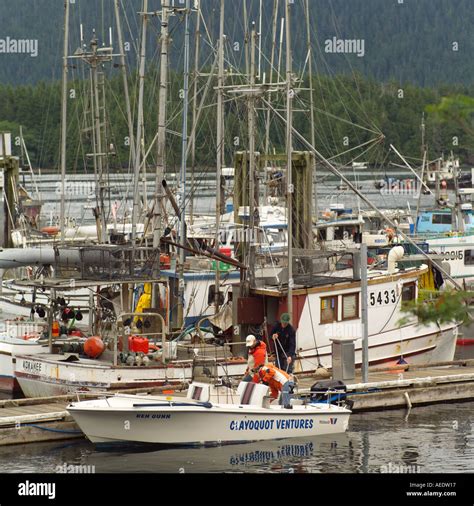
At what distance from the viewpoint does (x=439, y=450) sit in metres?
26.5

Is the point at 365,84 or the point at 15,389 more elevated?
the point at 365,84

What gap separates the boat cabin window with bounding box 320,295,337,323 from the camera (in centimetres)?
3238

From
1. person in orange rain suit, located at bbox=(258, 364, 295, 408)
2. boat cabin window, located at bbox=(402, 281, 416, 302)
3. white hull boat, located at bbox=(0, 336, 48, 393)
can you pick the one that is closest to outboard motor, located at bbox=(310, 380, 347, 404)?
person in orange rain suit, located at bbox=(258, 364, 295, 408)

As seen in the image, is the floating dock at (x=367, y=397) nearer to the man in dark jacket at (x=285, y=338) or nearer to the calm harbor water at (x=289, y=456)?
the calm harbor water at (x=289, y=456)

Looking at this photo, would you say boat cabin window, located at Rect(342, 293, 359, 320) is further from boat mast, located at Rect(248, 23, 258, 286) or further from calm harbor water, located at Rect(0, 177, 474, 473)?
calm harbor water, located at Rect(0, 177, 474, 473)

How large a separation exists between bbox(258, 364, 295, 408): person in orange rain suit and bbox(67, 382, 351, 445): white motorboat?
0.20 metres

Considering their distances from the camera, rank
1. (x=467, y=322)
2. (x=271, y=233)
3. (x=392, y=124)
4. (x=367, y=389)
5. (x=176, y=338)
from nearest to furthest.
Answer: (x=467, y=322) → (x=367, y=389) → (x=176, y=338) → (x=271, y=233) → (x=392, y=124)

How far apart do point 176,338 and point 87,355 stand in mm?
2685

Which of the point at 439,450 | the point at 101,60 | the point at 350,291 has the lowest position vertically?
the point at 439,450

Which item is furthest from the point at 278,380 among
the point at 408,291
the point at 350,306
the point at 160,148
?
the point at 408,291

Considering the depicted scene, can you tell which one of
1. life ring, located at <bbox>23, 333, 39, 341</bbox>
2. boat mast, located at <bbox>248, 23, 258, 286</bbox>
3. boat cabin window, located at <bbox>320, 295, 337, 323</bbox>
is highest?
boat mast, located at <bbox>248, 23, 258, 286</bbox>
